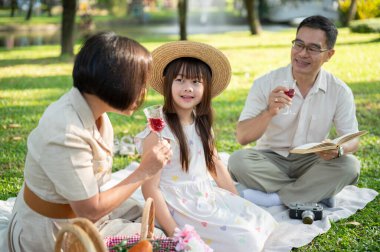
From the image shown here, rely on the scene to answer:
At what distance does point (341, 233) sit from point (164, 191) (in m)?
1.31

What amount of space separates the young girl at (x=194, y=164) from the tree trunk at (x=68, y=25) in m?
9.42

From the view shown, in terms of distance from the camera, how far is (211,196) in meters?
3.94

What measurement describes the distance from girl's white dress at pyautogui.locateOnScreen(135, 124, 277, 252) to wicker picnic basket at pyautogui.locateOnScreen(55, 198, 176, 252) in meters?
0.66

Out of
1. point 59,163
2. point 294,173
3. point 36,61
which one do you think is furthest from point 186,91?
point 36,61

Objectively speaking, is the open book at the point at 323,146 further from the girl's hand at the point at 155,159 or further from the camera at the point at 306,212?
the girl's hand at the point at 155,159

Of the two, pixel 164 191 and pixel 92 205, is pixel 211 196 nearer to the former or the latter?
pixel 164 191

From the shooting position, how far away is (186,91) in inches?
149

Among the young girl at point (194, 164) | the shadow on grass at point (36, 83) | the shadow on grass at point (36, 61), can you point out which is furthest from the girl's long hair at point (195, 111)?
the shadow on grass at point (36, 61)

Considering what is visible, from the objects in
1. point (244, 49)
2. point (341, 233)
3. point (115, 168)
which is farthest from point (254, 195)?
point (244, 49)

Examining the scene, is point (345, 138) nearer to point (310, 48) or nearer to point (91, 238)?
point (310, 48)

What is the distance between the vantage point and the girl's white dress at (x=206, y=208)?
12.1ft

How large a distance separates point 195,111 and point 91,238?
5.47 ft

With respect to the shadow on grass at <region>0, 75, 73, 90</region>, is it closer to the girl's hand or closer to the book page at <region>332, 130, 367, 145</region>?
the book page at <region>332, 130, 367, 145</region>

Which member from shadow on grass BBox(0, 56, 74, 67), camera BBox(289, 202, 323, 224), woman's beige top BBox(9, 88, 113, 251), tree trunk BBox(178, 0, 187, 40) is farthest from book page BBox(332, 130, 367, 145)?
tree trunk BBox(178, 0, 187, 40)
